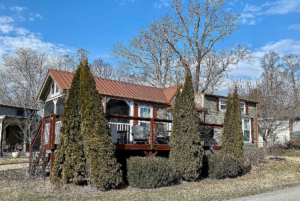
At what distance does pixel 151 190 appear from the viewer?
8133mm

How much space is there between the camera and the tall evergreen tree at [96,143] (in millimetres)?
7949

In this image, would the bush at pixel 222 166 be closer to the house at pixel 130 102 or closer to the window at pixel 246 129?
the house at pixel 130 102

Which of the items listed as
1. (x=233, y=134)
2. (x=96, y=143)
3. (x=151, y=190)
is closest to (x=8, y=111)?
(x=96, y=143)

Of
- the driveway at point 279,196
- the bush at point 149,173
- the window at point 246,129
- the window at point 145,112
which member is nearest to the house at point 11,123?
the window at point 145,112

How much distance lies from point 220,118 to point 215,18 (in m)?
11.0

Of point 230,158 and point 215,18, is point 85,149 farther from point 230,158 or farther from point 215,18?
point 215,18

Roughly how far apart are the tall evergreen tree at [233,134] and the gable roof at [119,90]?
4.57 m

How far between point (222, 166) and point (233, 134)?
5.66ft

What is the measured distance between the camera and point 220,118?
17.9m

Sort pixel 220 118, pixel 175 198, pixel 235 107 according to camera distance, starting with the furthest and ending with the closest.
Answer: pixel 220 118 → pixel 235 107 → pixel 175 198

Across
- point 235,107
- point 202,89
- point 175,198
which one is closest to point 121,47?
point 202,89

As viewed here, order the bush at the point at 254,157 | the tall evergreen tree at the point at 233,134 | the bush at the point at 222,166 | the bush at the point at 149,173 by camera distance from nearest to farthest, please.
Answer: the bush at the point at 149,173, the bush at the point at 222,166, the tall evergreen tree at the point at 233,134, the bush at the point at 254,157

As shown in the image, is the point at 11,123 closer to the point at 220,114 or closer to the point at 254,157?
the point at 220,114

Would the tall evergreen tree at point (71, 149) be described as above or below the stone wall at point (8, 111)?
below
